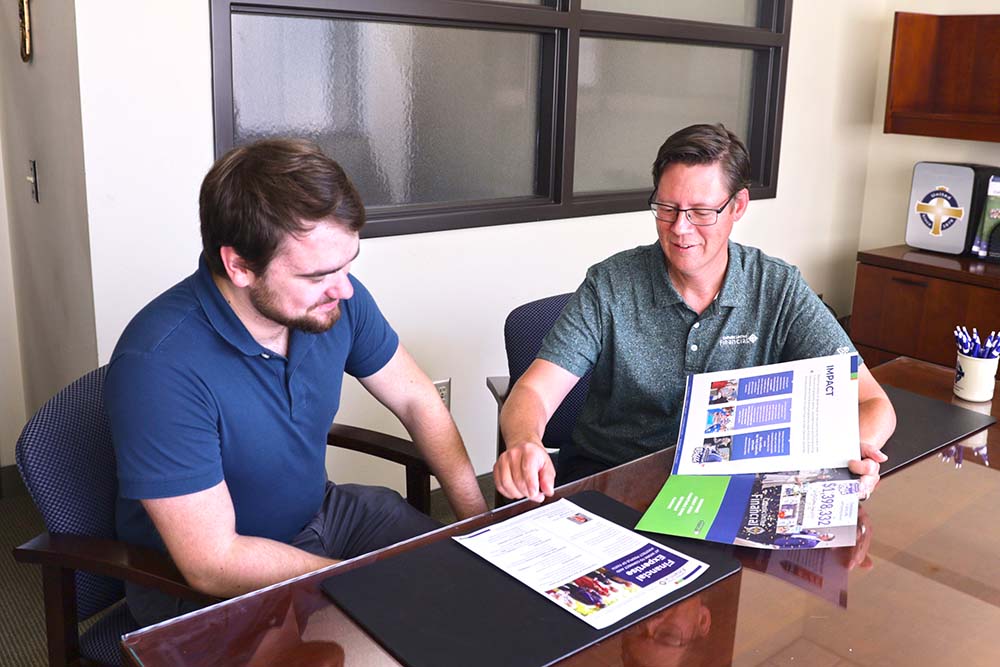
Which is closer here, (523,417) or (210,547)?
(210,547)

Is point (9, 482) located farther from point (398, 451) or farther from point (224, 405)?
point (224, 405)

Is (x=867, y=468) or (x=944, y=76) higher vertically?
(x=944, y=76)

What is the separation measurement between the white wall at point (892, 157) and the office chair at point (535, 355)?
2.34m

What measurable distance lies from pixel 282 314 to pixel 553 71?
180 centimetres

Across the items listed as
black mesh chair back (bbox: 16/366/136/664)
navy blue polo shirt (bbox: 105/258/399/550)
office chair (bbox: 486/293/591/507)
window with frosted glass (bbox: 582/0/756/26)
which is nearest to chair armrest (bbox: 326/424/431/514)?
navy blue polo shirt (bbox: 105/258/399/550)

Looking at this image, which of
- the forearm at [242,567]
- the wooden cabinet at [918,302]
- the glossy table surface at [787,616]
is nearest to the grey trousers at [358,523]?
the forearm at [242,567]

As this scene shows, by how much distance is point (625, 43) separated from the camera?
3141 mm

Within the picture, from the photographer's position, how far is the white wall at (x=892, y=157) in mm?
3688

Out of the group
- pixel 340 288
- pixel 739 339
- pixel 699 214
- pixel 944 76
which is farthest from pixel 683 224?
pixel 944 76

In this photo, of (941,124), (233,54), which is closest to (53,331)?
(233,54)

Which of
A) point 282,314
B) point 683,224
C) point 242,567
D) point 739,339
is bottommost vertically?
point 242,567

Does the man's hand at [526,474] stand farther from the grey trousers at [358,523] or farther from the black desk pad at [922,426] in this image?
the black desk pad at [922,426]

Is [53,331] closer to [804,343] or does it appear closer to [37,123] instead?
[37,123]

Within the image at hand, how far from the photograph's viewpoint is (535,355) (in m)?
2.10
